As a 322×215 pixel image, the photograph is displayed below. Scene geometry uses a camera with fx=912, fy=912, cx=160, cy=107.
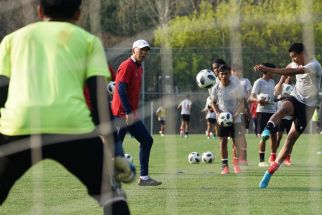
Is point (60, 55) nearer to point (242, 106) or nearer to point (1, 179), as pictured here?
point (1, 179)

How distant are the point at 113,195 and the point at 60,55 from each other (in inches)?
31.3

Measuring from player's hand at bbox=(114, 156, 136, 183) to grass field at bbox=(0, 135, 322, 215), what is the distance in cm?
315

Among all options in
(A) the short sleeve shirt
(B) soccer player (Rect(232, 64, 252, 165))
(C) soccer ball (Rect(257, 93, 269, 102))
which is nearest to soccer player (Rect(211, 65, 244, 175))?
(B) soccer player (Rect(232, 64, 252, 165))

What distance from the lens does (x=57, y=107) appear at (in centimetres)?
471

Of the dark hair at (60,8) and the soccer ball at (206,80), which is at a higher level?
the dark hair at (60,8)

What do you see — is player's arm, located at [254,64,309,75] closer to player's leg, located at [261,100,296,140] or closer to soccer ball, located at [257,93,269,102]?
player's leg, located at [261,100,296,140]

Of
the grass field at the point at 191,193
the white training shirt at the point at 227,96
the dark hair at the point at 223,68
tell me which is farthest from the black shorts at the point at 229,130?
the dark hair at the point at 223,68

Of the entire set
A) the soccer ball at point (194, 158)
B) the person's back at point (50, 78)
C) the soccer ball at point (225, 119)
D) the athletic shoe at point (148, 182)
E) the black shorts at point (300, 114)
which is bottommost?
the soccer ball at point (194, 158)

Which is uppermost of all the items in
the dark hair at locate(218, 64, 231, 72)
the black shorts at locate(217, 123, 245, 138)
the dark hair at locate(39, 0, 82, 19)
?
the dark hair at locate(39, 0, 82, 19)

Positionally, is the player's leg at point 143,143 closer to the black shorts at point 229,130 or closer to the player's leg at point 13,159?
the black shorts at point 229,130

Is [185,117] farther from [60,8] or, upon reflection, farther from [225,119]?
[60,8]

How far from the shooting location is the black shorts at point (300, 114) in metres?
10.4

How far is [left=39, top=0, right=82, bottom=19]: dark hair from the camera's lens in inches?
195

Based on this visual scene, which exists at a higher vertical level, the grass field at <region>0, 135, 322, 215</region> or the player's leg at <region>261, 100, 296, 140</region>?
the player's leg at <region>261, 100, 296, 140</region>
